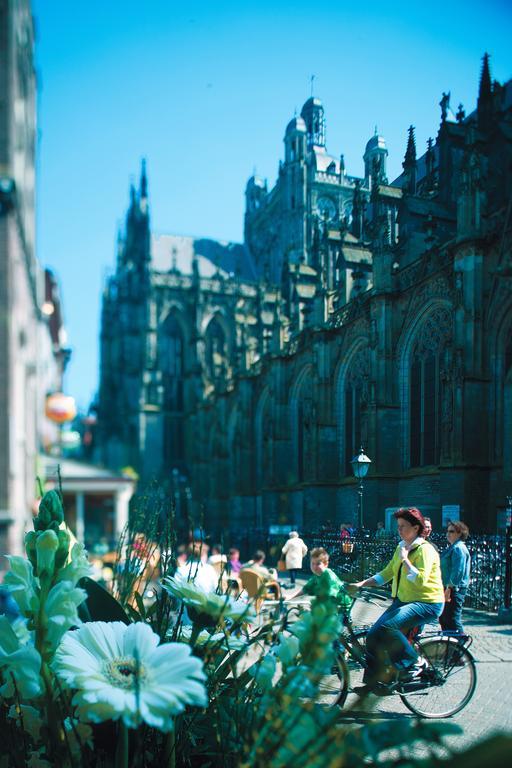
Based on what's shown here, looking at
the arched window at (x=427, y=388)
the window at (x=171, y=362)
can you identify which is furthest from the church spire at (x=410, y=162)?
the window at (x=171, y=362)

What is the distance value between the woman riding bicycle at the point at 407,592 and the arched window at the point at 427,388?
690 mm

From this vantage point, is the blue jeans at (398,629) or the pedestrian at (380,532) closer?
the blue jeans at (398,629)

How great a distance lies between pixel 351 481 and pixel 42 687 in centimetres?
319

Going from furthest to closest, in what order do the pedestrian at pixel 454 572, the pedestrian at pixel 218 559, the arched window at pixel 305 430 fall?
1. the arched window at pixel 305 430
2. the pedestrian at pixel 454 572
3. the pedestrian at pixel 218 559

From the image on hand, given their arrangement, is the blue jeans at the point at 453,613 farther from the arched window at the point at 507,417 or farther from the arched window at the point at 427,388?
the arched window at the point at 427,388

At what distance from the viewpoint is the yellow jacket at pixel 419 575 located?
10.5 ft

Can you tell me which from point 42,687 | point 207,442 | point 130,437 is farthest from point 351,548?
point 130,437

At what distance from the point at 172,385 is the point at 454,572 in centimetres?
4964

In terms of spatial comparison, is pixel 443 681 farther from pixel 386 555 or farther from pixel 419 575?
pixel 386 555

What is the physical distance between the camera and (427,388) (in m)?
5.17

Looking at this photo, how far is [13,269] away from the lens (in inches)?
748

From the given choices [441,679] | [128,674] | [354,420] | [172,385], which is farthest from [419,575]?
[172,385]

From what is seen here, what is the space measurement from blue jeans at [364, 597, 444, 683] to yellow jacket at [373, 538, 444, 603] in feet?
0.16

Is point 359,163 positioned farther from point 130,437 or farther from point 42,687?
point 130,437
